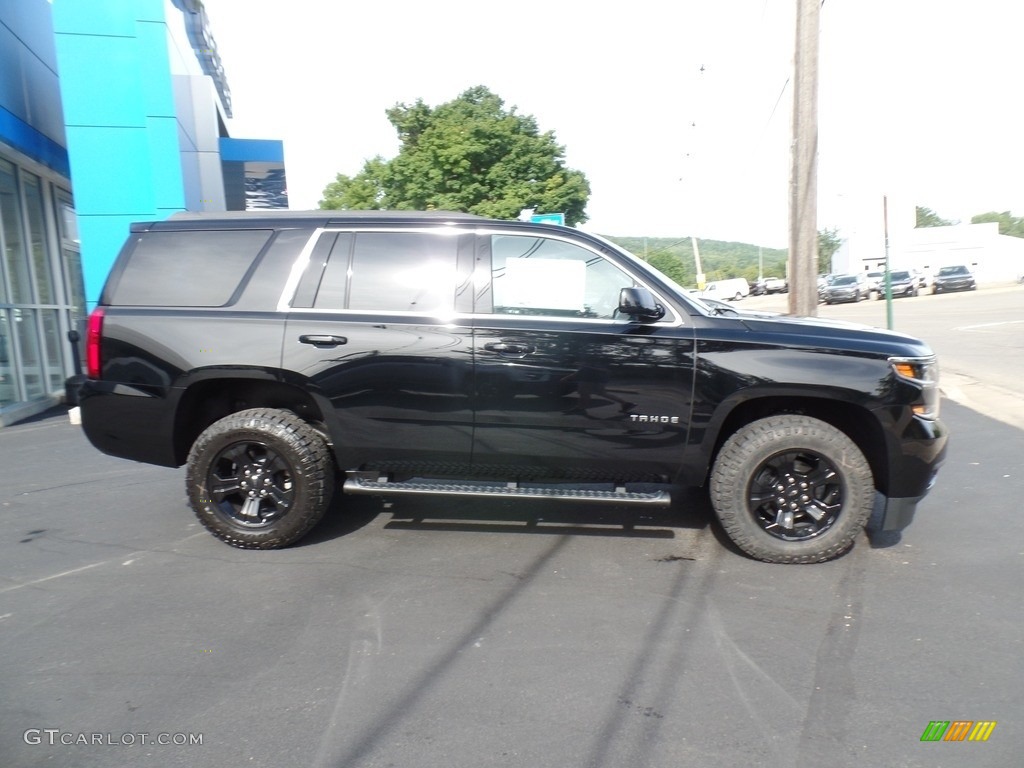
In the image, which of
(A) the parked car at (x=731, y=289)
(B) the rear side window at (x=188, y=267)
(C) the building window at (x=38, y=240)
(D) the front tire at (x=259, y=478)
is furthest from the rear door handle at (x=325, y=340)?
(A) the parked car at (x=731, y=289)

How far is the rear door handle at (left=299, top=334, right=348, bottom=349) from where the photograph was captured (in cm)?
463

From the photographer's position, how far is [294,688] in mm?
3236

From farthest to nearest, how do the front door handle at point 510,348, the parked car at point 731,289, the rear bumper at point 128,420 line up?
1. the parked car at point 731,289
2. the rear bumper at point 128,420
3. the front door handle at point 510,348

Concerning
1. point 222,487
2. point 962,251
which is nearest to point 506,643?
point 222,487

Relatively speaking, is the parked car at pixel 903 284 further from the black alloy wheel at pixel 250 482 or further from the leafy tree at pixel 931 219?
the leafy tree at pixel 931 219

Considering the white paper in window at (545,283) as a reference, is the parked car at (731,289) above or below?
below

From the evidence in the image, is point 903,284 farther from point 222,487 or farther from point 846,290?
point 222,487

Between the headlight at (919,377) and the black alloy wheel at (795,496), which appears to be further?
the black alloy wheel at (795,496)

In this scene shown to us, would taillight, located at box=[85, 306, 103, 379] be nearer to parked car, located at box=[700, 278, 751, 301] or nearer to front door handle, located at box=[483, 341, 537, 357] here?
front door handle, located at box=[483, 341, 537, 357]

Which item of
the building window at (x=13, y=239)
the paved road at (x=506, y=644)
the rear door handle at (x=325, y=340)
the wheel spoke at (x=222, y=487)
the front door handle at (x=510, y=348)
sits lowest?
the paved road at (x=506, y=644)

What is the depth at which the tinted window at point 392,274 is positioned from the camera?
470 centimetres

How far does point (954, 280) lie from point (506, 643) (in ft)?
143

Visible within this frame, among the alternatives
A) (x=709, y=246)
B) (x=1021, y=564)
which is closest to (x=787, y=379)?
(x=1021, y=564)

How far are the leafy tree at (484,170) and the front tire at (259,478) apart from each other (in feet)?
83.7
